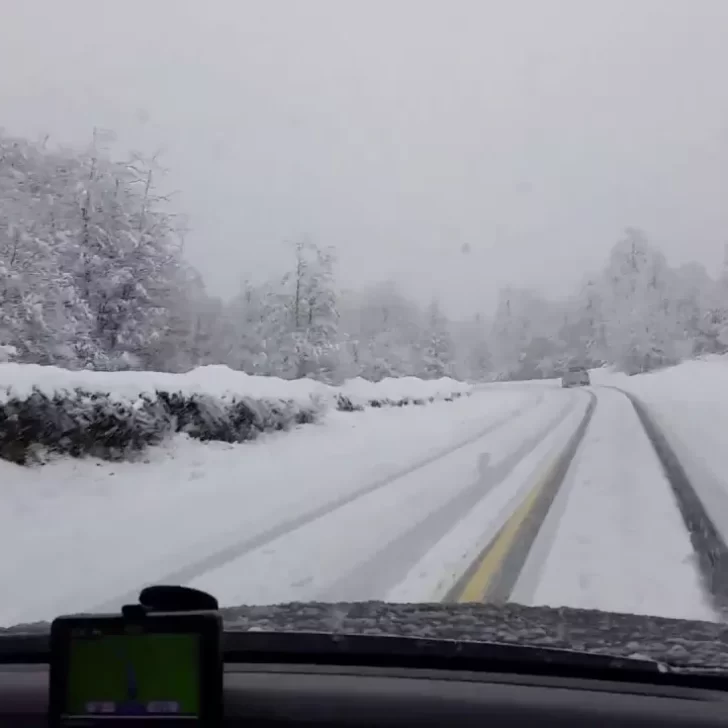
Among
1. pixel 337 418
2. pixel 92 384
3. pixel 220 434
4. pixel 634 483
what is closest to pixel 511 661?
pixel 634 483

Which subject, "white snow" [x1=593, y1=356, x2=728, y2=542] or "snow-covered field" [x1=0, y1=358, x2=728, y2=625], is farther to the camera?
"white snow" [x1=593, y1=356, x2=728, y2=542]

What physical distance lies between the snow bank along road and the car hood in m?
2.33

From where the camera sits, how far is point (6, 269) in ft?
85.8

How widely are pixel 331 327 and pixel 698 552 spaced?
3699 centimetres

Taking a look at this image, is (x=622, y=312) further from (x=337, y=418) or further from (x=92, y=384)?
(x=92, y=384)

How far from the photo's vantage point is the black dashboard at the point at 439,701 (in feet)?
6.94

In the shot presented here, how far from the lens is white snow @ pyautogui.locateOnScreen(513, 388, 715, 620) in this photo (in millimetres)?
5750

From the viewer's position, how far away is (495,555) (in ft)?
23.1

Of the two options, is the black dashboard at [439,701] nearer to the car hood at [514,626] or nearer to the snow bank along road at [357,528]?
the car hood at [514,626]

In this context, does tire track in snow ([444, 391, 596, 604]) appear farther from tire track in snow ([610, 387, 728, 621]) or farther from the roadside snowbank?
the roadside snowbank

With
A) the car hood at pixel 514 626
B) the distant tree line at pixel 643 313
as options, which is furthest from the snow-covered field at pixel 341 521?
the distant tree line at pixel 643 313

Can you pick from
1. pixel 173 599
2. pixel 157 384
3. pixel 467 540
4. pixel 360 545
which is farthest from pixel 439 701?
pixel 157 384

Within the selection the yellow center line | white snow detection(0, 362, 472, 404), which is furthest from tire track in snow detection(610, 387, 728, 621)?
white snow detection(0, 362, 472, 404)

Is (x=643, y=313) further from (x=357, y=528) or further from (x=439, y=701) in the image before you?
(x=439, y=701)
